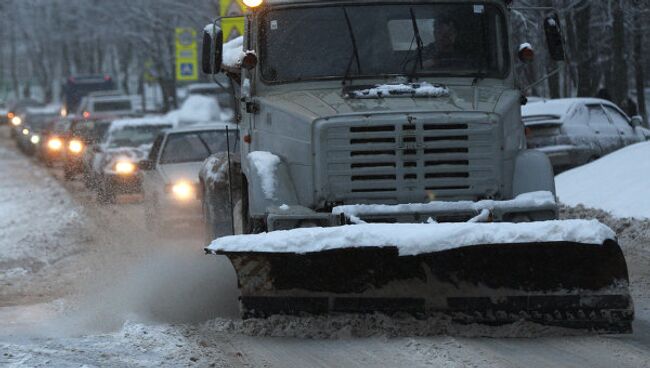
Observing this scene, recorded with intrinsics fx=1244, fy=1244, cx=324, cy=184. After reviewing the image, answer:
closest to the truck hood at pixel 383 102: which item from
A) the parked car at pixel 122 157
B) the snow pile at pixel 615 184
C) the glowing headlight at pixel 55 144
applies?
the snow pile at pixel 615 184

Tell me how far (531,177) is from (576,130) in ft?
39.6

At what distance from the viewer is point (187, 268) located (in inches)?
428

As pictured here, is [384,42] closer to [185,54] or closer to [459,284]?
[459,284]

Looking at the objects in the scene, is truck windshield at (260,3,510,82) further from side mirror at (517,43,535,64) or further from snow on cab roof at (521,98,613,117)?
snow on cab roof at (521,98,613,117)

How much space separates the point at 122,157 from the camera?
21.6 meters

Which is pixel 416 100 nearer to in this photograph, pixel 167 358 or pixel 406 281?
pixel 406 281

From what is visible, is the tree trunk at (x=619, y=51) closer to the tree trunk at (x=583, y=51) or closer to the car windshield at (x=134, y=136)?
the tree trunk at (x=583, y=51)

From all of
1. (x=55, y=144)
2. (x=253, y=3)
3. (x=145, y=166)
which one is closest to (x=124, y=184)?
(x=145, y=166)

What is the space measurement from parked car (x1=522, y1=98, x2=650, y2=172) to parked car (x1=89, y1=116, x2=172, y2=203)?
21.5 feet

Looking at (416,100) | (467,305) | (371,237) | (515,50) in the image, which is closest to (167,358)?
(371,237)

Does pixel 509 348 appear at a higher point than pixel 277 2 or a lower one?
lower

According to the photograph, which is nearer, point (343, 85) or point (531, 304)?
point (531, 304)

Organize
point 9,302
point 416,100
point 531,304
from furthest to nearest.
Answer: point 9,302 < point 416,100 < point 531,304

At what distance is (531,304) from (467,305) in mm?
387
